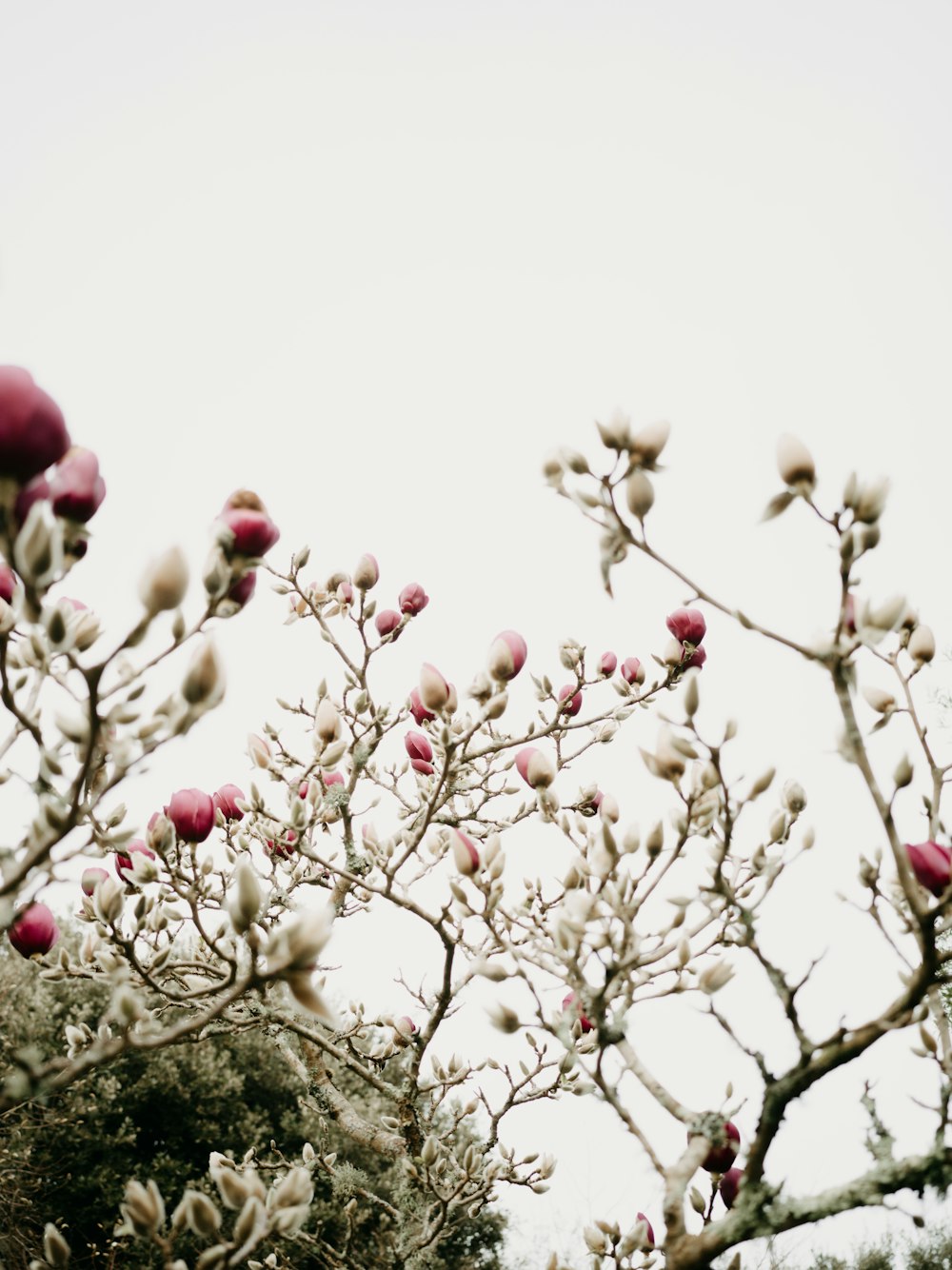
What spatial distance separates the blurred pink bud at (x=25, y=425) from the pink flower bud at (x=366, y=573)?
175 centimetres

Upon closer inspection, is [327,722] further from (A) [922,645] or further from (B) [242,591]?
(A) [922,645]

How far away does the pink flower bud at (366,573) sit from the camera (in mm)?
2662

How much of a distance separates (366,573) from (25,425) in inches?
70.2

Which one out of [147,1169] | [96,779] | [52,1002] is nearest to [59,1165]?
[147,1169]

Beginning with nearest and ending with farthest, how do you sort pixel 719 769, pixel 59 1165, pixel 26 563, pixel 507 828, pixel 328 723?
pixel 26 563, pixel 719 769, pixel 328 723, pixel 507 828, pixel 59 1165

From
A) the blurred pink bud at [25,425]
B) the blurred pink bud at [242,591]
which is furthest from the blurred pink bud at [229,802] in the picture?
the blurred pink bud at [25,425]

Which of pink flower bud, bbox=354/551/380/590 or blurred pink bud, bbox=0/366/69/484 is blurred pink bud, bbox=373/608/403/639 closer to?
pink flower bud, bbox=354/551/380/590

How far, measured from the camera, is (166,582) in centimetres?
97

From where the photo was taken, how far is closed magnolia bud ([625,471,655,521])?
1180mm

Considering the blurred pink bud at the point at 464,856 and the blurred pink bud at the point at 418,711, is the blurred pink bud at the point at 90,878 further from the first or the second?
the blurred pink bud at the point at 464,856

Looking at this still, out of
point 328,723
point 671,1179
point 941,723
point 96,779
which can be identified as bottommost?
point 671,1179

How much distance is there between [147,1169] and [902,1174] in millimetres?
9815

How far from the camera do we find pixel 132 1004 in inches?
42.5

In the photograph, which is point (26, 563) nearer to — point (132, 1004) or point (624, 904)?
point (132, 1004)
